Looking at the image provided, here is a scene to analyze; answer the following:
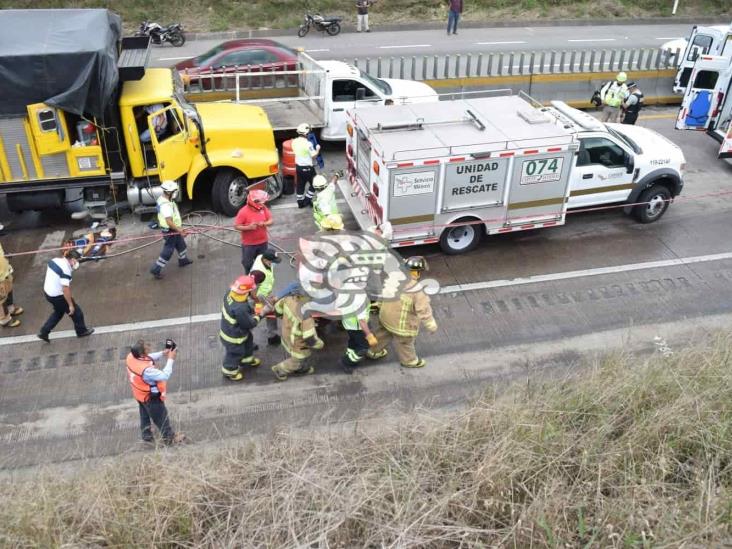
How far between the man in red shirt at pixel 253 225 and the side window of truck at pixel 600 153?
4805mm

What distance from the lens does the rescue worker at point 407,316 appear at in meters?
7.36

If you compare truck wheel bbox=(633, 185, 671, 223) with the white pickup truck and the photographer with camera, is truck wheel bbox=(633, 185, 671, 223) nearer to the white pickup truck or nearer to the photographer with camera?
the white pickup truck

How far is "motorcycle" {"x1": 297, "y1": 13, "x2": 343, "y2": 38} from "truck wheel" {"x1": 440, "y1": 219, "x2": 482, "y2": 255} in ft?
48.7

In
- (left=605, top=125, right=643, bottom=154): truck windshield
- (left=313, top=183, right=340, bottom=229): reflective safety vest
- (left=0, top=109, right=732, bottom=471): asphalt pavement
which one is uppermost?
(left=605, top=125, right=643, bottom=154): truck windshield

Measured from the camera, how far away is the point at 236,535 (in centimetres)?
475

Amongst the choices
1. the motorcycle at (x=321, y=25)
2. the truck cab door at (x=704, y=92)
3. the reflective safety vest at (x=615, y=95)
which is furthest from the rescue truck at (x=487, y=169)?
the motorcycle at (x=321, y=25)

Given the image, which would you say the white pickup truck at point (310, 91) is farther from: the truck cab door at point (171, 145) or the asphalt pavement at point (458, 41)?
the asphalt pavement at point (458, 41)

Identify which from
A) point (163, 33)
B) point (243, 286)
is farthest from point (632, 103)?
point (163, 33)

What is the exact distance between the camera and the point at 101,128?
980 centimetres

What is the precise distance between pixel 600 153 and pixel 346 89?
502 centimetres

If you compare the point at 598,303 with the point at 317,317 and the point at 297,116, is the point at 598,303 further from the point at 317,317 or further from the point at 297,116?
the point at 297,116

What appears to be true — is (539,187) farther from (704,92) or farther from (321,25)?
(321,25)

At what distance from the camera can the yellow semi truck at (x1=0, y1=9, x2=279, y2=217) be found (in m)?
9.33

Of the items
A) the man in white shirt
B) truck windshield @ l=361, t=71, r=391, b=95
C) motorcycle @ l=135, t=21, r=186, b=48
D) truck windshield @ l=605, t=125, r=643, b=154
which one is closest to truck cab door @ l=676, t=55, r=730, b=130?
truck windshield @ l=605, t=125, r=643, b=154
